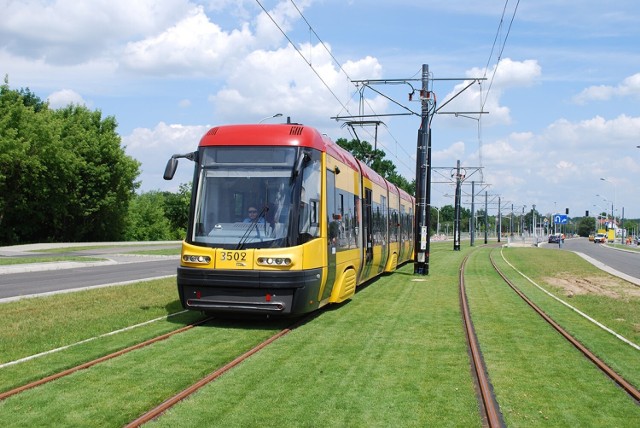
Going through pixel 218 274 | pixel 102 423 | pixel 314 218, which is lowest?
pixel 102 423

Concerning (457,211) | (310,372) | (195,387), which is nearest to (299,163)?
(310,372)

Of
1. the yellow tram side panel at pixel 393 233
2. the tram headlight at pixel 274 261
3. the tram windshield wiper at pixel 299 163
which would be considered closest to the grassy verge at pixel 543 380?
the tram headlight at pixel 274 261

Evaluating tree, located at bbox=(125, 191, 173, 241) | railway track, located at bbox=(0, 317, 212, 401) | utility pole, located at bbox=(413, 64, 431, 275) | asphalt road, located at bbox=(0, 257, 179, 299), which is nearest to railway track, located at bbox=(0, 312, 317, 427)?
railway track, located at bbox=(0, 317, 212, 401)

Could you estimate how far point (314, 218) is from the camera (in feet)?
39.7

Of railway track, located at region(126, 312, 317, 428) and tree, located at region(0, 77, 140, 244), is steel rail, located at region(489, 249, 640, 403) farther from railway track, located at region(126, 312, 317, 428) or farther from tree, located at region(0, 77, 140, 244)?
tree, located at region(0, 77, 140, 244)

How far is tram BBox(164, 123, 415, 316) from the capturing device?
11172 mm

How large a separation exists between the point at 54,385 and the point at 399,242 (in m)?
19.8

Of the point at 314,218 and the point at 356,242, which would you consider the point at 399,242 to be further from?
the point at 314,218

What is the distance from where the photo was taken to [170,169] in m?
11.6

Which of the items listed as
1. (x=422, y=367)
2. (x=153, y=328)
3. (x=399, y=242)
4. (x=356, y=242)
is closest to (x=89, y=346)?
(x=153, y=328)

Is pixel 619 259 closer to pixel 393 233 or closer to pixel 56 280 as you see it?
pixel 393 233

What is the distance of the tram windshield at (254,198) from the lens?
11445 millimetres

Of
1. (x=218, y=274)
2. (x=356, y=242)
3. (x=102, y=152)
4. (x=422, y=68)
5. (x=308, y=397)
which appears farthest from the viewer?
(x=102, y=152)

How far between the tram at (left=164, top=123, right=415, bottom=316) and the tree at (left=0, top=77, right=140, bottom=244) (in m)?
40.5
